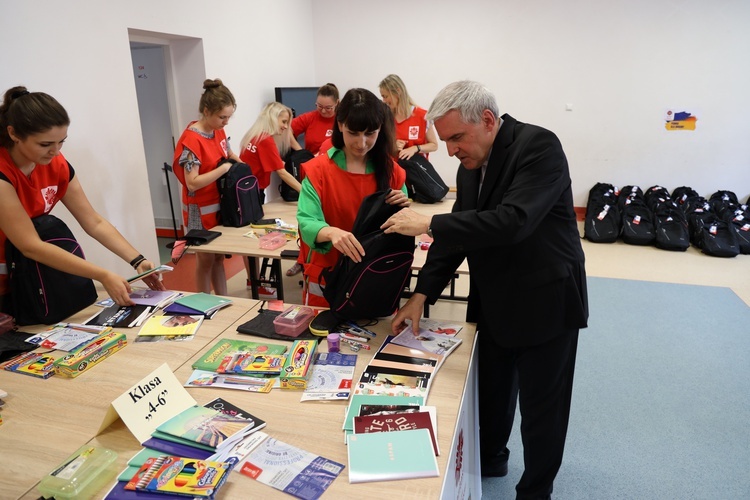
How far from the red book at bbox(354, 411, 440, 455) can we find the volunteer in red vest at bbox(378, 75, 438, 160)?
124 inches

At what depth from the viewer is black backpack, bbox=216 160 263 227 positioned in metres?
3.33

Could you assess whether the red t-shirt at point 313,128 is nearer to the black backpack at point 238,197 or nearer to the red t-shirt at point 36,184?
the black backpack at point 238,197

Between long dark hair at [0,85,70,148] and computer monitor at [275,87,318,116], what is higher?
computer monitor at [275,87,318,116]

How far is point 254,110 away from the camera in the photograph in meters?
5.18

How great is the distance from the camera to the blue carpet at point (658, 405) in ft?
7.30

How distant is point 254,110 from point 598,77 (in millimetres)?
4137

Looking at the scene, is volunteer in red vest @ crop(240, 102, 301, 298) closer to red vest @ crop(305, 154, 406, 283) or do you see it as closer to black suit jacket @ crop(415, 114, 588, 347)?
red vest @ crop(305, 154, 406, 283)

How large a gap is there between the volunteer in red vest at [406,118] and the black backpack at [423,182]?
381 mm

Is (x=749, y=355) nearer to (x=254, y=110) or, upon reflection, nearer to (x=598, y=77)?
(x=598, y=77)

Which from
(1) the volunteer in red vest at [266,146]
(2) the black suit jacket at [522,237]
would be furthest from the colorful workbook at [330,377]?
(1) the volunteer in red vest at [266,146]

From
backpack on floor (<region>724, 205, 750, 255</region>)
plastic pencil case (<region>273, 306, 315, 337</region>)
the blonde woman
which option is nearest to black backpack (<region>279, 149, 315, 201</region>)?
the blonde woman

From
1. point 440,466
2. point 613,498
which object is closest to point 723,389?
point 613,498

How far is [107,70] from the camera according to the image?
3.32 metres

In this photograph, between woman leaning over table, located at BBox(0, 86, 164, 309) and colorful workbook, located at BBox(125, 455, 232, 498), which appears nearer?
colorful workbook, located at BBox(125, 455, 232, 498)
